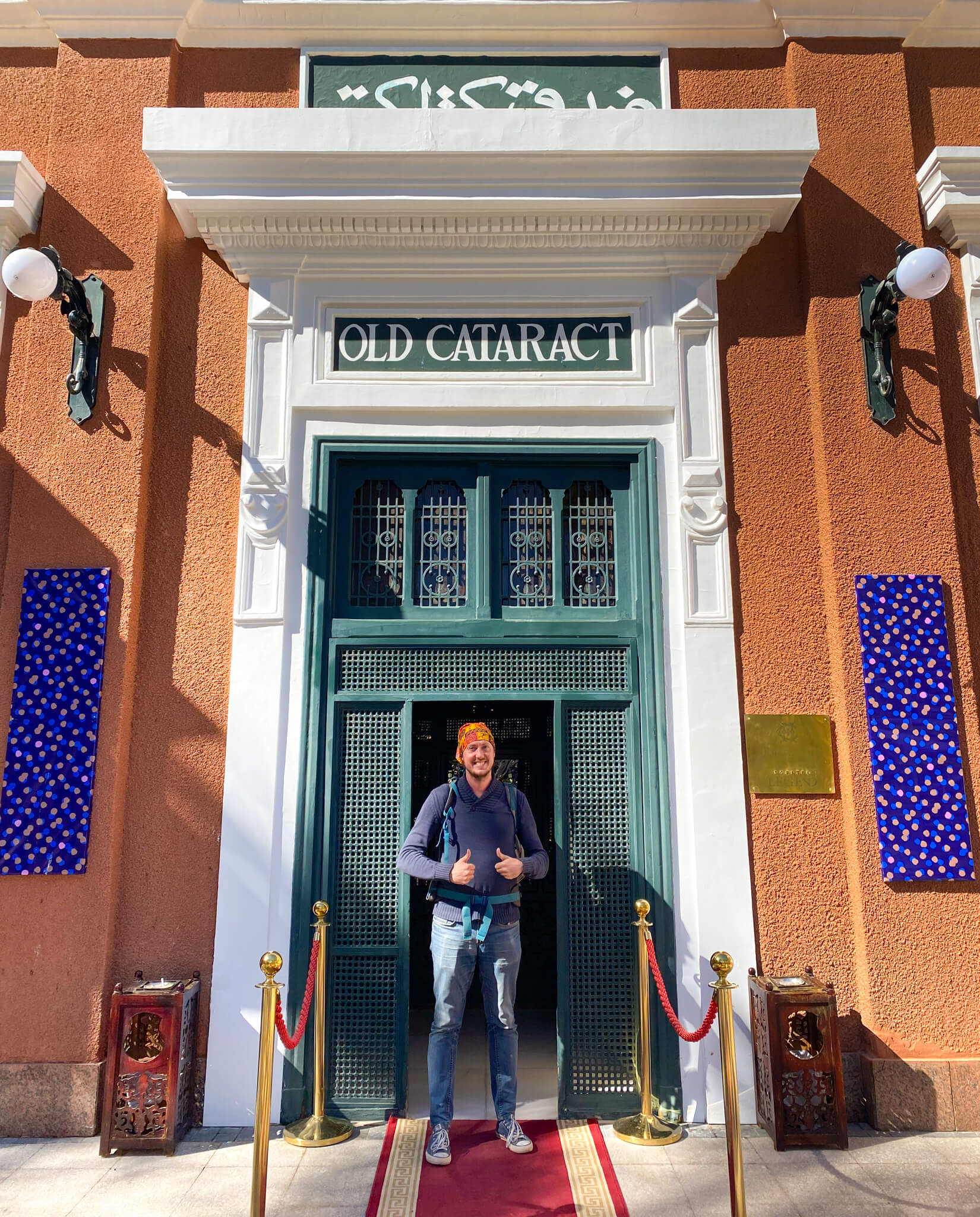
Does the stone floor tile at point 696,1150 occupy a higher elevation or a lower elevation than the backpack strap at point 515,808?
lower

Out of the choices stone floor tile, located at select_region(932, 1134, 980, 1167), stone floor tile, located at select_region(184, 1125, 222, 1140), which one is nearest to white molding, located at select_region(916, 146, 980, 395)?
stone floor tile, located at select_region(932, 1134, 980, 1167)

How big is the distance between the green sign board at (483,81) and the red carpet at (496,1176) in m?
6.09

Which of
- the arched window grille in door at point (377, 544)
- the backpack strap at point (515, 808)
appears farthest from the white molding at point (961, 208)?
the backpack strap at point (515, 808)

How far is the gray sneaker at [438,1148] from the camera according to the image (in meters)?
4.07

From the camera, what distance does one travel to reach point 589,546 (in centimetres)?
540

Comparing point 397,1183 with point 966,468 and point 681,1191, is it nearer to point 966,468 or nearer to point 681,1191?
point 681,1191

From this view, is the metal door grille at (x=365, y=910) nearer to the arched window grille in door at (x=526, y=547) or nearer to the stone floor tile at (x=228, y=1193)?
the stone floor tile at (x=228, y=1193)

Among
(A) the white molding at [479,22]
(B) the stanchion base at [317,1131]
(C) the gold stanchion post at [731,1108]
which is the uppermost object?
(A) the white molding at [479,22]

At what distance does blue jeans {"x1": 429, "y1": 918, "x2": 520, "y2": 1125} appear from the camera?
4238 mm

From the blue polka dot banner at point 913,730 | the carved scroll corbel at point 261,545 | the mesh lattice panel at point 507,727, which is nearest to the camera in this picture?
the blue polka dot banner at point 913,730

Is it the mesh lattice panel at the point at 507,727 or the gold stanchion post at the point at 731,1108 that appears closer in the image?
the gold stanchion post at the point at 731,1108

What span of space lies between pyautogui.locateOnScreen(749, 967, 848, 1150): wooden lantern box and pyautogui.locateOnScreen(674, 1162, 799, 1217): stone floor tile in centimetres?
32

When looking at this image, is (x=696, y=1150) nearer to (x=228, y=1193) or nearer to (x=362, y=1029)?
(x=362, y=1029)

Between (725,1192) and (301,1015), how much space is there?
2050mm
